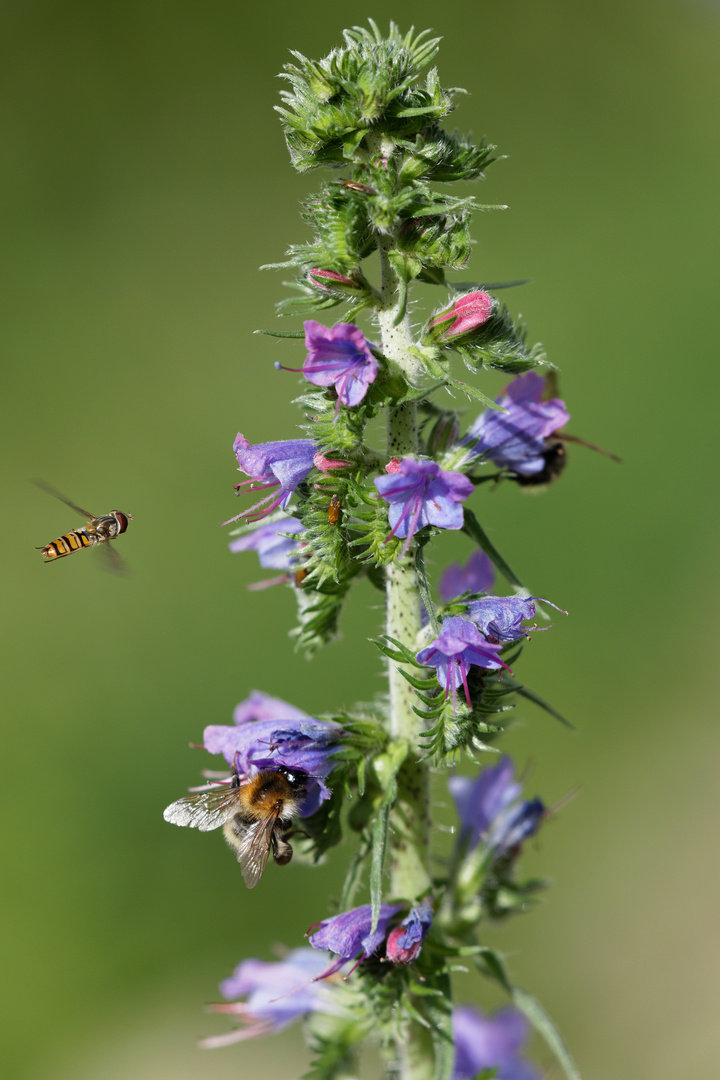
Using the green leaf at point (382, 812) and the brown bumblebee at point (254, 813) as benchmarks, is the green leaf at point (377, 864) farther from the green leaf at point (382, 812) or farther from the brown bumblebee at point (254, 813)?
the brown bumblebee at point (254, 813)

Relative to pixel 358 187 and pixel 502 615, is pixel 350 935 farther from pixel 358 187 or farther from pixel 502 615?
pixel 358 187

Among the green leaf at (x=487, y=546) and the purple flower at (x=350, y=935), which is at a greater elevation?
the green leaf at (x=487, y=546)

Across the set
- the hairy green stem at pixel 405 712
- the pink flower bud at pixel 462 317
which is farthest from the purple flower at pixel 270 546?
the pink flower bud at pixel 462 317

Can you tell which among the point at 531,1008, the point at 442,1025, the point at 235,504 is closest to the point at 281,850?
the point at 442,1025

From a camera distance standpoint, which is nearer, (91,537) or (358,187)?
(358,187)

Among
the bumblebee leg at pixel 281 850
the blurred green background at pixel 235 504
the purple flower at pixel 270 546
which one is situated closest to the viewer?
the bumblebee leg at pixel 281 850

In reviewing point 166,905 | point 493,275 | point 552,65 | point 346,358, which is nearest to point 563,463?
point 346,358
